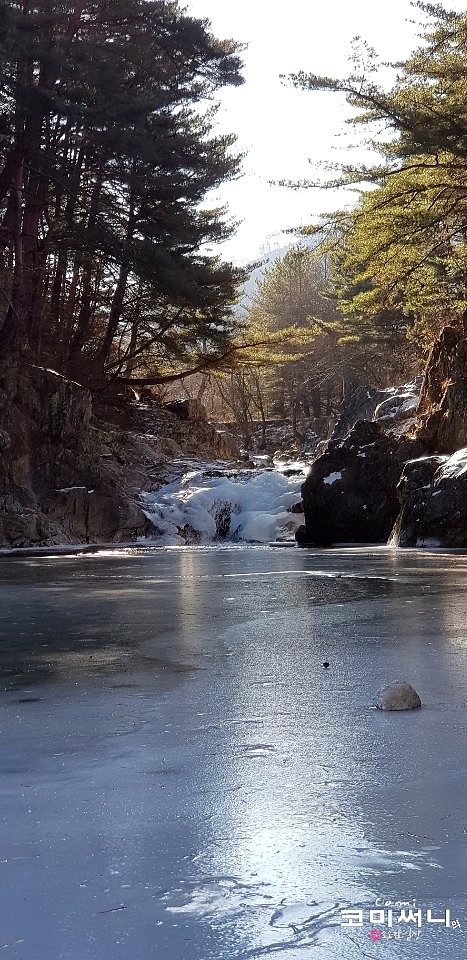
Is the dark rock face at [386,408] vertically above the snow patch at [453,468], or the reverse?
the dark rock face at [386,408]

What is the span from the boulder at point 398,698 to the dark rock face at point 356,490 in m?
13.1

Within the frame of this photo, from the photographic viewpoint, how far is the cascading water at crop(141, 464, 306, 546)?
18.8 metres

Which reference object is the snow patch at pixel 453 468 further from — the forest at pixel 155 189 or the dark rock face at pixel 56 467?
the dark rock face at pixel 56 467

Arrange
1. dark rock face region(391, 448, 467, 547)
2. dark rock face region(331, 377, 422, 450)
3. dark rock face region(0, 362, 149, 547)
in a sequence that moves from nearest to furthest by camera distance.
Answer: dark rock face region(391, 448, 467, 547) → dark rock face region(0, 362, 149, 547) → dark rock face region(331, 377, 422, 450)

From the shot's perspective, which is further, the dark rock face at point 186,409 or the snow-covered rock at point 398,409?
the dark rock face at point 186,409

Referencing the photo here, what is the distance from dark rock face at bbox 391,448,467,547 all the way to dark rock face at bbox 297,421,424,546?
1.51m

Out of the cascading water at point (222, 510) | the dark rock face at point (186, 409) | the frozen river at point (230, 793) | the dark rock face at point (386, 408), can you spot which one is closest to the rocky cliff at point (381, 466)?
the dark rock face at point (386, 408)

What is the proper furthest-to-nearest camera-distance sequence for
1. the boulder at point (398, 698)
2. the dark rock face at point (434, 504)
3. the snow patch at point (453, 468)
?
the snow patch at point (453, 468) → the dark rock face at point (434, 504) → the boulder at point (398, 698)

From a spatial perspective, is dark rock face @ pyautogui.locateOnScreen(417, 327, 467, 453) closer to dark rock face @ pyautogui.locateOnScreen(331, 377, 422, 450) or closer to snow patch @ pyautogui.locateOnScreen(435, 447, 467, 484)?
dark rock face @ pyautogui.locateOnScreen(331, 377, 422, 450)

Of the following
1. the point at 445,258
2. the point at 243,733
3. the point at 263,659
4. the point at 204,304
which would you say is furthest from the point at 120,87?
the point at 243,733

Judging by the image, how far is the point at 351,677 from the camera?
3.67 metres

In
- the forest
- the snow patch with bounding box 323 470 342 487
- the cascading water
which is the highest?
the forest

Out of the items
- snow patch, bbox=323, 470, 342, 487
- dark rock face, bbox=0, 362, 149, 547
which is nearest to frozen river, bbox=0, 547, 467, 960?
snow patch, bbox=323, 470, 342, 487

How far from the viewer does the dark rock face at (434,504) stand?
1352 cm
